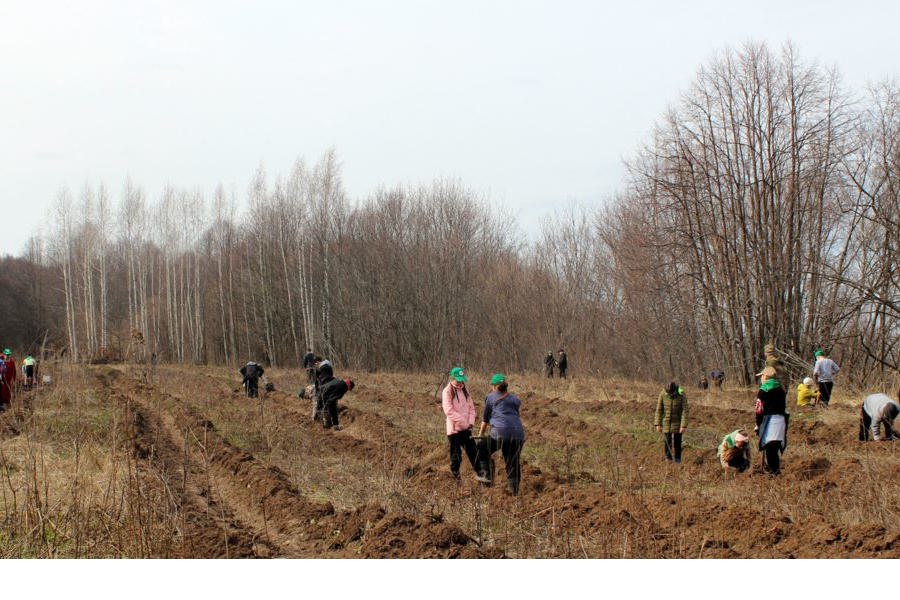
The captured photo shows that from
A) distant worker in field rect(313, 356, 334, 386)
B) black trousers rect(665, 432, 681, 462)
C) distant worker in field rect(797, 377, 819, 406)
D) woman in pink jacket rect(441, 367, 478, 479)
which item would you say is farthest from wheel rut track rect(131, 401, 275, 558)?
distant worker in field rect(797, 377, 819, 406)

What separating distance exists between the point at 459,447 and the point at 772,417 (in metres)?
4.17

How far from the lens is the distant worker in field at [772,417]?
11.1 metres

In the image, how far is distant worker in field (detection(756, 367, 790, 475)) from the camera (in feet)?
36.3

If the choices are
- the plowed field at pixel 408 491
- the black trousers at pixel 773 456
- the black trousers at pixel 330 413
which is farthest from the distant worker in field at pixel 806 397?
the black trousers at pixel 330 413

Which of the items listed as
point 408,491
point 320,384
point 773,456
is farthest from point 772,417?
point 320,384

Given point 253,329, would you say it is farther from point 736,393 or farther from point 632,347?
point 736,393

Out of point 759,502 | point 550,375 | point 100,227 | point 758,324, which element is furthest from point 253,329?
point 759,502

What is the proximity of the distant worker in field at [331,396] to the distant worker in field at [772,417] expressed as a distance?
8906 millimetres

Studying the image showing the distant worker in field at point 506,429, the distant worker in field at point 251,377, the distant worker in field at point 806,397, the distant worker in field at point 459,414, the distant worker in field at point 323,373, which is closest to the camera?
the distant worker in field at point 506,429

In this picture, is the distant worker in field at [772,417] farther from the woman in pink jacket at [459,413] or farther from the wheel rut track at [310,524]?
the wheel rut track at [310,524]

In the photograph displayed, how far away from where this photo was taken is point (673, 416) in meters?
13.2

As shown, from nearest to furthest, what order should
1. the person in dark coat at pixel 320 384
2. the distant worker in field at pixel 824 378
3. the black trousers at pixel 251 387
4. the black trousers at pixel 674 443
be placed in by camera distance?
the black trousers at pixel 674 443 → the person in dark coat at pixel 320 384 → the distant worker in field at pixel 824 378 → the black trousers at pixel 251 387

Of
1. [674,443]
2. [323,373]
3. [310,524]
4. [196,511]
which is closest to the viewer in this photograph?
[310,524]

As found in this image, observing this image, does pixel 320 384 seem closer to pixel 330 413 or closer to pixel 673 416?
pixel 330 413
